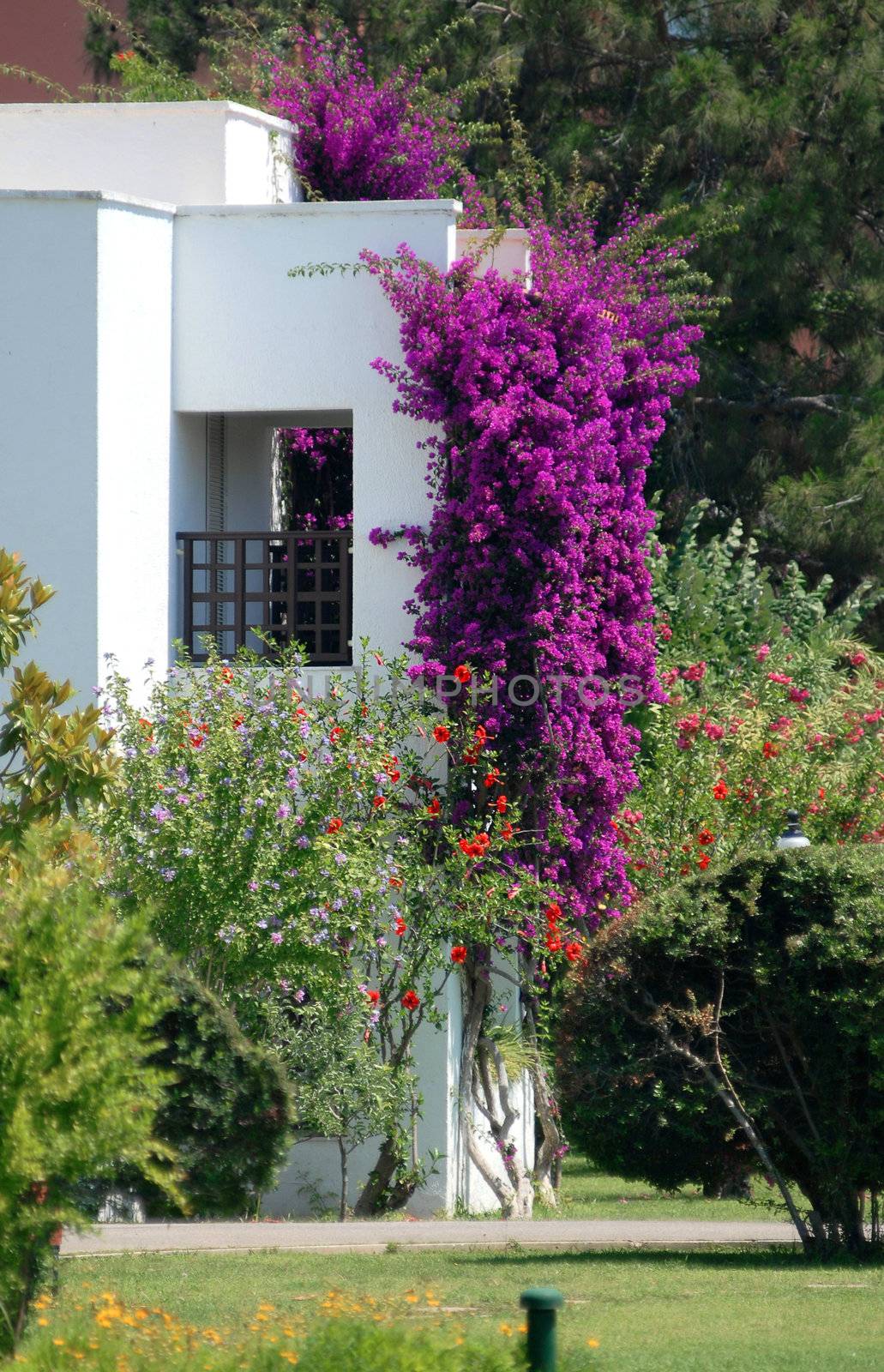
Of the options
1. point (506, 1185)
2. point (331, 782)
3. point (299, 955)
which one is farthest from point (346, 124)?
point (506, 1185)

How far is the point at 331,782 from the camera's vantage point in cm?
1326

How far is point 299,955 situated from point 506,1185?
3217 mm

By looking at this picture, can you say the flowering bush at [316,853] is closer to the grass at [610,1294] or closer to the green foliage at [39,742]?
the green foliage at [39,742]

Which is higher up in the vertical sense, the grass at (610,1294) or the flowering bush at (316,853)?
the flowering bush at (316,853)

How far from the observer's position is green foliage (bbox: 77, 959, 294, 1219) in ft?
31.7

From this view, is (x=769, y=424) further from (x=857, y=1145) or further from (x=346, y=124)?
(x=857, y=1145)

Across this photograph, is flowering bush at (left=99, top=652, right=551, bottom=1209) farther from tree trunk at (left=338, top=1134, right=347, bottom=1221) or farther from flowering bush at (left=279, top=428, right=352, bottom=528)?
flowering bush at (left=279, top=428, right=352, bottom=528)

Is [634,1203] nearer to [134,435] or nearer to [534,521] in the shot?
[534,521]

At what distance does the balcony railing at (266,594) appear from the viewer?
14992mm

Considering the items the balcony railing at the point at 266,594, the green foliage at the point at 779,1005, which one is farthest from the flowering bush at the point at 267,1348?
the balcony railing at the point at 266,594

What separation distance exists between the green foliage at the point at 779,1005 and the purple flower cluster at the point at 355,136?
8332mm

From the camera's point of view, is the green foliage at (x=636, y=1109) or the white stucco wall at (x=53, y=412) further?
the white stucco wall at (x=53, y=412)

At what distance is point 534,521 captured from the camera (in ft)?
47.0

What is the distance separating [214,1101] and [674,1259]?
2672 mm
